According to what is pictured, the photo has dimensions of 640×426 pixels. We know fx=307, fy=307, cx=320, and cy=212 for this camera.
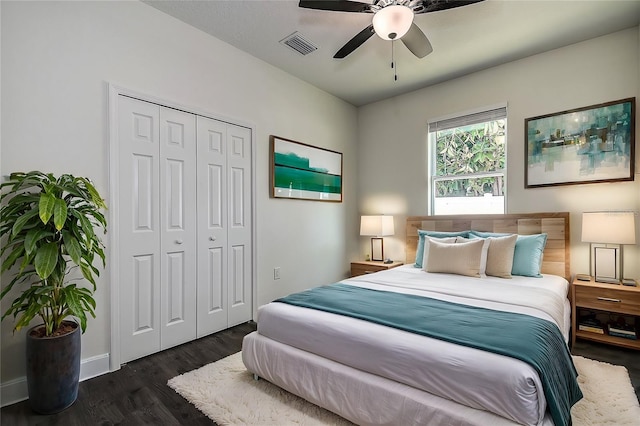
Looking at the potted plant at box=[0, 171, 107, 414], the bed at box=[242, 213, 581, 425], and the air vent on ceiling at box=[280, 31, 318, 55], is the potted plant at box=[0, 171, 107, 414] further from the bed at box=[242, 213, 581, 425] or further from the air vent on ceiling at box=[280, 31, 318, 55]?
the air vent on ceiling at box=[280, 31, 318, 55]

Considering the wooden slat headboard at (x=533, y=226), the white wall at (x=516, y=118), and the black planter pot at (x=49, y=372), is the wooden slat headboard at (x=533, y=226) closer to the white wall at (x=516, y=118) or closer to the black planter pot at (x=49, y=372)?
the white wall at (x=516, y=118)

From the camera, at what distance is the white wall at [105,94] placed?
1956mm

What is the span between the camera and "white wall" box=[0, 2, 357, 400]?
196 centimetres

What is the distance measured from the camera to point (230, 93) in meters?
3.14

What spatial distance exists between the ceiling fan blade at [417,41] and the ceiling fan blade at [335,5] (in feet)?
1.40

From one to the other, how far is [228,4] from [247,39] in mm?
500

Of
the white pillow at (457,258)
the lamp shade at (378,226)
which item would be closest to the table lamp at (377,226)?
the lamp shade at (378,226)

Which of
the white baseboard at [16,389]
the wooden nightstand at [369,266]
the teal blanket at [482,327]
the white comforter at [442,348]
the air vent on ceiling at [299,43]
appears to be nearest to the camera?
the white comforter at [442,348]

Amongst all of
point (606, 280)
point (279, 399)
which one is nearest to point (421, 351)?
point (279, 399)

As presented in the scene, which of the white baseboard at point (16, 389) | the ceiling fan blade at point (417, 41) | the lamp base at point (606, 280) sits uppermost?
the ceiling fan blade at point (417, 41)

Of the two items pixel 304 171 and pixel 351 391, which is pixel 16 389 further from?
pixel 304 171

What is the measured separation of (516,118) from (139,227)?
3928 millimetres

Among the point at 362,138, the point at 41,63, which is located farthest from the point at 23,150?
the point at 362,138

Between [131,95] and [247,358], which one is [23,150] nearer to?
[131,95]
